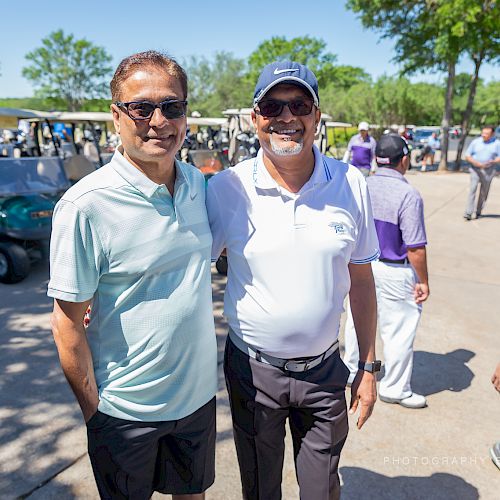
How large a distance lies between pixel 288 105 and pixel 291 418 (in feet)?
4.02

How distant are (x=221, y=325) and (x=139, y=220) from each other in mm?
3116

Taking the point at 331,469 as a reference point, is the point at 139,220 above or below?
above

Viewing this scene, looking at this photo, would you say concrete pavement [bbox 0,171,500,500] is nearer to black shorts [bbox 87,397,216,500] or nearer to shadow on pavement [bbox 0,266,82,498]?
shadow on pavement [bbox 0,266,82,498]

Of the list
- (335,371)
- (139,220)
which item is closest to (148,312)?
(139,220)

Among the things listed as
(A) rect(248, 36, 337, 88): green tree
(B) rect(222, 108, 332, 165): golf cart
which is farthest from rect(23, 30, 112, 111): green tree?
(B) rect(222, 108, 332, 165): golf cart

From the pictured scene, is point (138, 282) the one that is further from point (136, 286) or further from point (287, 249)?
point (287, 249)

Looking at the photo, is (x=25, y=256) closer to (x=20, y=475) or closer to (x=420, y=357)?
(x=20, y=475)

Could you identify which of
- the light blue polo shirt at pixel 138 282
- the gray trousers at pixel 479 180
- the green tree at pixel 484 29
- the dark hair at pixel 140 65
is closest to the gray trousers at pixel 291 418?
the light blue polo shirt at pixel 138 282

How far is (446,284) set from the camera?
5688 mm

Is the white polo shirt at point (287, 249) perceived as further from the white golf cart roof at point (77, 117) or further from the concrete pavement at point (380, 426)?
the white golf cart roof at point (77, 117)

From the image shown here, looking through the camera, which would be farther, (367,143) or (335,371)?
(367,143)

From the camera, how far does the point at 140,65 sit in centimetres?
148

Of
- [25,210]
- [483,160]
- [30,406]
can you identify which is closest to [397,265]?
[30,406]

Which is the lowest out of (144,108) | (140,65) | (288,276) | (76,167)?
(76,167)
